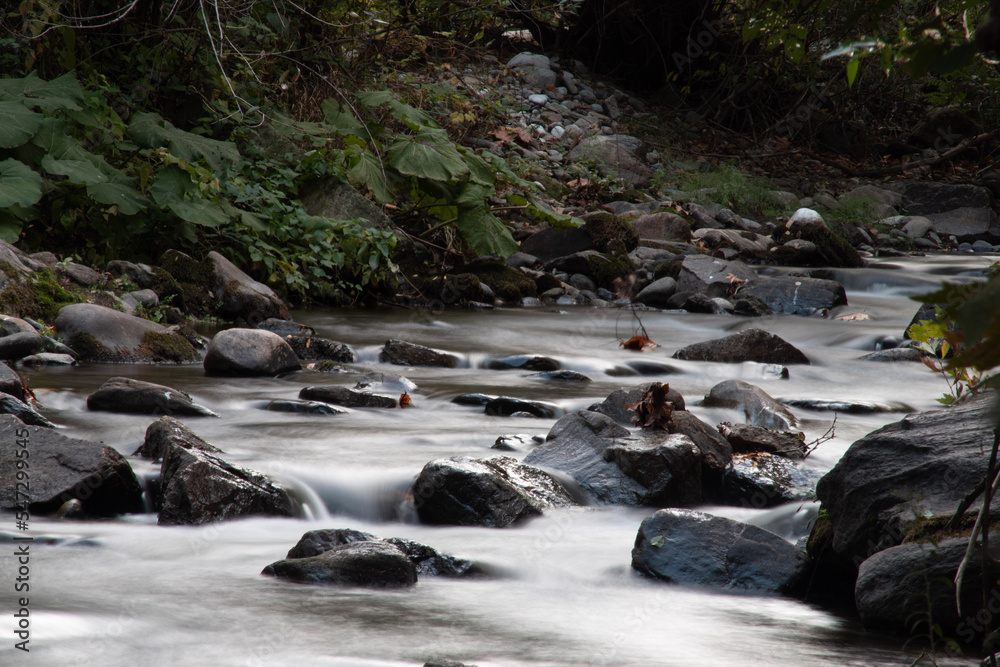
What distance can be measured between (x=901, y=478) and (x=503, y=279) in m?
7.17

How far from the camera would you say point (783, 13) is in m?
2.12

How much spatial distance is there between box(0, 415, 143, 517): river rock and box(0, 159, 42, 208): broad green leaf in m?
3.38

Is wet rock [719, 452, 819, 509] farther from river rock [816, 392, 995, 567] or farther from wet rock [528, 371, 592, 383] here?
wet rock [528, 371, 592, 383]

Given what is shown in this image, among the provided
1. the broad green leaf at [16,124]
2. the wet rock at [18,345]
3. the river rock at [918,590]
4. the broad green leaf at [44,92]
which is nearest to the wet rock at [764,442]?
the river rock at [918,590]

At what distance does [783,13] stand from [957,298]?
1.62m

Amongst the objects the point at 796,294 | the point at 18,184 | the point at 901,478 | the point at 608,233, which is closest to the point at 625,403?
the point at 901,478

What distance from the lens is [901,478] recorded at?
2.46m

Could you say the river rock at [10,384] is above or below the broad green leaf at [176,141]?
below

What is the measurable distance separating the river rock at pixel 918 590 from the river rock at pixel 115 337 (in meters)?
4.72

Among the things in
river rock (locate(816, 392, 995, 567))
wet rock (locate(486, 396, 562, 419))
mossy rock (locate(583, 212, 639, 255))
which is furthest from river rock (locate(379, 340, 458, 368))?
mossy rock (locate(583, 212, 639, 255))

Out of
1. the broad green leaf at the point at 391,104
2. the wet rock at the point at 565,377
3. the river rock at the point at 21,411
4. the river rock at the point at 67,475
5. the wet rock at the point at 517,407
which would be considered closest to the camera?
the river rock at the point at 67,475

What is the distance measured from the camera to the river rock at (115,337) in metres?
5.56

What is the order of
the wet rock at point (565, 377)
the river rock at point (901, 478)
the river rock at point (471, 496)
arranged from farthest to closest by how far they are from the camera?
the wet rock at point (565, 377) → the river rock at point (471, 496) → the river rock at point (901, 478)

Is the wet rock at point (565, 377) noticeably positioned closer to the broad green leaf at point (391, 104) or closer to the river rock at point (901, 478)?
the river rock at point (901, 478)
